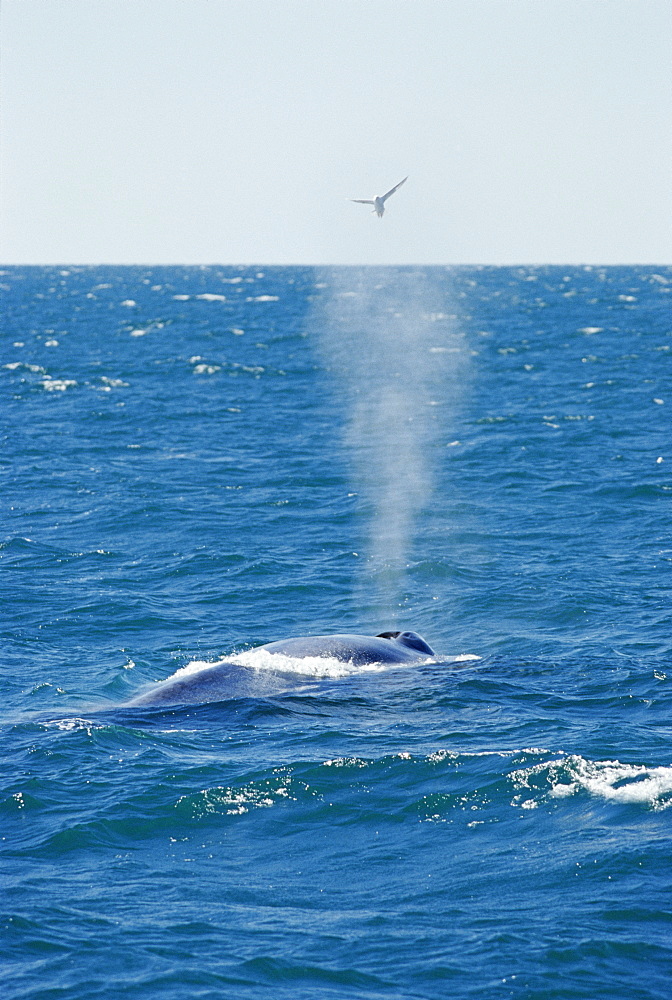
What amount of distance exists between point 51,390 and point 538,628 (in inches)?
1631

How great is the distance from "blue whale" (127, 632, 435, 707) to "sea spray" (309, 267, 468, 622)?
177 inches

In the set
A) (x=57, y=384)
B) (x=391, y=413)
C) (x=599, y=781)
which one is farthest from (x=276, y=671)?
(x=57, y=384)

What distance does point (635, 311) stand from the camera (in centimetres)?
11331

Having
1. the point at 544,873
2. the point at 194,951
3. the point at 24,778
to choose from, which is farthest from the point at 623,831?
the point at 24,778

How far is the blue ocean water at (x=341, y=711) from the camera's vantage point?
1233 centimetres

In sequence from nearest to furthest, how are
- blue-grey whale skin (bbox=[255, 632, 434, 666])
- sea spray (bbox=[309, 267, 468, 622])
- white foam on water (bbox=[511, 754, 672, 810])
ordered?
white foam on water (bbox=[511, 754, 672, 810]) < blue-grey whale skin (bbox=[255, 632, 434, 666]) < sea spray (bbox=[309, 267, 468, 622])

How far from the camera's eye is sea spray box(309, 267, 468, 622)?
3088cm

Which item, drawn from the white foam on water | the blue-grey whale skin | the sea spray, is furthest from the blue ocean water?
the blue-grey whale skin

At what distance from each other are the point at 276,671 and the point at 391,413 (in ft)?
114

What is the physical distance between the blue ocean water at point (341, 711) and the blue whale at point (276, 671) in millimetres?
322

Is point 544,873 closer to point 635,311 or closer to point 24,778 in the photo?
point 24,778

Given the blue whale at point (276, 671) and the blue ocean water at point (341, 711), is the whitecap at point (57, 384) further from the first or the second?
the blue whale at point (276, 671)

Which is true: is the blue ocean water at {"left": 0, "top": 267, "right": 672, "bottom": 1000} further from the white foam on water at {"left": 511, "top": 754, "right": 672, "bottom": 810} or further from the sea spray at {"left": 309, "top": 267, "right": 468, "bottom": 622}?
the sea spray at {"left": 309, "top": 267, "right": 468, "bottom": 622}
